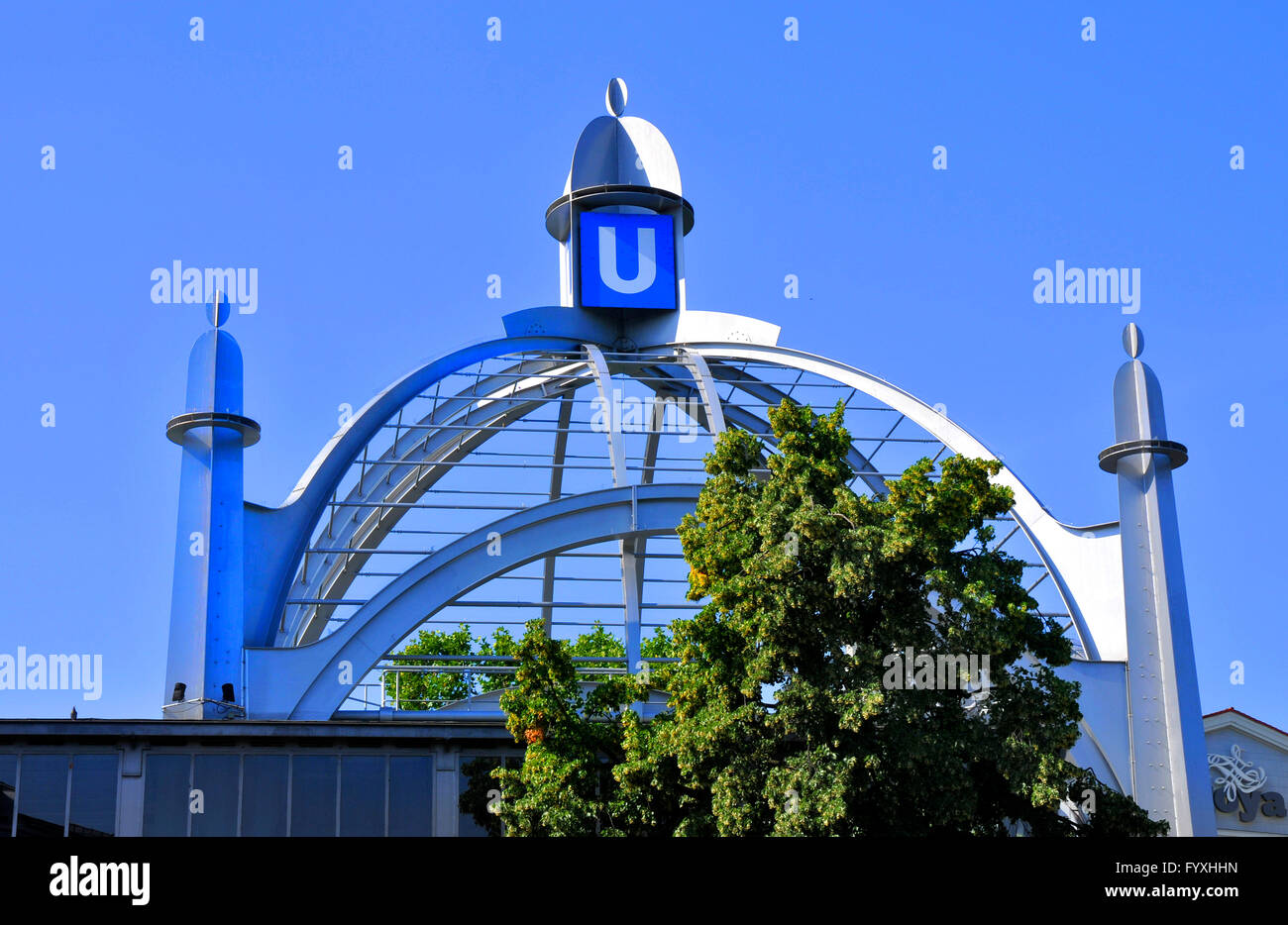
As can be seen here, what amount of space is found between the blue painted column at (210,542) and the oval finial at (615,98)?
1431 cm

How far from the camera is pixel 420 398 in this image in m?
35.6

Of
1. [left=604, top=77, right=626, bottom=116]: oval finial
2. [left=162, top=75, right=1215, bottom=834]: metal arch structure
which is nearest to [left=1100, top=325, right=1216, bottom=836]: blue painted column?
[left=162, top=75, right=1215, bottom=834]: metal arch structure

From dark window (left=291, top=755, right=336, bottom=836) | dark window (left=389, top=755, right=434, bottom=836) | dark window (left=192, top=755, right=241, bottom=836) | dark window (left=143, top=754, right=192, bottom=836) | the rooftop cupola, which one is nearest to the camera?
dark window (left=143, top=754, right=192, bottom=836)

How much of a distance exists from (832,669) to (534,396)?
15436 mm

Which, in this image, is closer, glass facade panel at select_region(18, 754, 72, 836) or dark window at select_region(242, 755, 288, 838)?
glass facade panel at select_region(18, 754, 72, 836)

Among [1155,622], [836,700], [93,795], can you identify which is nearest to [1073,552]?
[1155,622]

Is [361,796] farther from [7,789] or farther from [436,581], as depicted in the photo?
[7,789]

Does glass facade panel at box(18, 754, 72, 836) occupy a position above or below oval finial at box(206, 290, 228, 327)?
below

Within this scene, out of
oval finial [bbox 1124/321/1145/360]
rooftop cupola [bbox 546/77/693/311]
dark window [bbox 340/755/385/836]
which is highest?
rooftop cupola [bbox 546/77/693/311]

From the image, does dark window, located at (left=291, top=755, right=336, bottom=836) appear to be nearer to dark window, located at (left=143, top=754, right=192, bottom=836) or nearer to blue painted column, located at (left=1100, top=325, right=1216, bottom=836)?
dark window, located at (left=143, top=754, right=192, bottom=836)

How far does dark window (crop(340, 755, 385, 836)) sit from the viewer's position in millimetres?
27562

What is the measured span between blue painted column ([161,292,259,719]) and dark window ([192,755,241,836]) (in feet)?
2.68

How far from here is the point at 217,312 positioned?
102 ft
